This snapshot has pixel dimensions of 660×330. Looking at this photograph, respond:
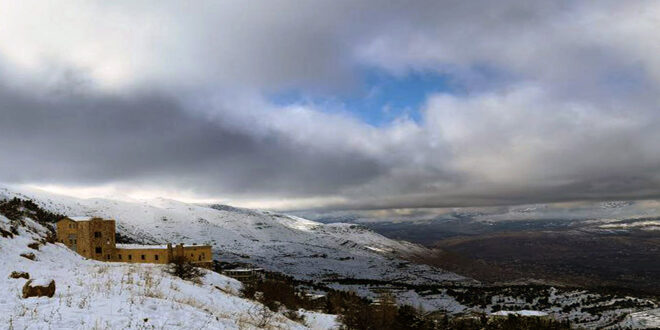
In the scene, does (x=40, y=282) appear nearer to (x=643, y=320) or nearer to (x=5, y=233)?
(x=5, y=233)

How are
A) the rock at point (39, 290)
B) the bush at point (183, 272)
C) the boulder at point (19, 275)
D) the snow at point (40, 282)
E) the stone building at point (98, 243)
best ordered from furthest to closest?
the stone building at point (98, 243) → the bush at point (183, 272) → the boulder at point (19, 275) → the snow at point (40, 282) → the rock at point (39, 290)

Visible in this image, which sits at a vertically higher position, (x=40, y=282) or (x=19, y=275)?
(x=40, y=282)

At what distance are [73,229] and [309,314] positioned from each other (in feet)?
169

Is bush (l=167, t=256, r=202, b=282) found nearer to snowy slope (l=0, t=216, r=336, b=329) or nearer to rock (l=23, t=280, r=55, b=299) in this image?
snowy slope (l=0, t=216, r=336, b=329)

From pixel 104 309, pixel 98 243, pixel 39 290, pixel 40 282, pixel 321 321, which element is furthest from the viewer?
pixel 98 243

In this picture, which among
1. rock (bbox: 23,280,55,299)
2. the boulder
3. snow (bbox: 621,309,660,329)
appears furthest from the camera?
snow (bbox: 621,309,660,329)

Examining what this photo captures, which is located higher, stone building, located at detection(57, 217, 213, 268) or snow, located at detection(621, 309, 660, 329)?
stone building, located at detection(57, 217, 213, 268)

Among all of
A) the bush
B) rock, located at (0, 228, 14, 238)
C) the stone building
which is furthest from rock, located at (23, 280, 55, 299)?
the stone building

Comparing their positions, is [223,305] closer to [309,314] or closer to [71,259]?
[309,314]

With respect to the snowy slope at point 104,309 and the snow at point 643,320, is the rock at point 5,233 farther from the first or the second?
the snow at point 643,320

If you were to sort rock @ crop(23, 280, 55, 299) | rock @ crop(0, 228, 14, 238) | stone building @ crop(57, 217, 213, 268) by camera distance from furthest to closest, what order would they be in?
1. stone building @ crop(57, 217, 213, 268)
2. rock @ crop(0, 228, 14, 238)
3. rock @ crop(23, 280, 55, 299)

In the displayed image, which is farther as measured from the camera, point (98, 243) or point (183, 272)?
point (98, 243)

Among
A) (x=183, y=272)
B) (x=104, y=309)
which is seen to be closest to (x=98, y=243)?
(x=183, y=272)

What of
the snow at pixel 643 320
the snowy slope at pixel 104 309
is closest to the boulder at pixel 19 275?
the snowy slope at pixel 104 309
